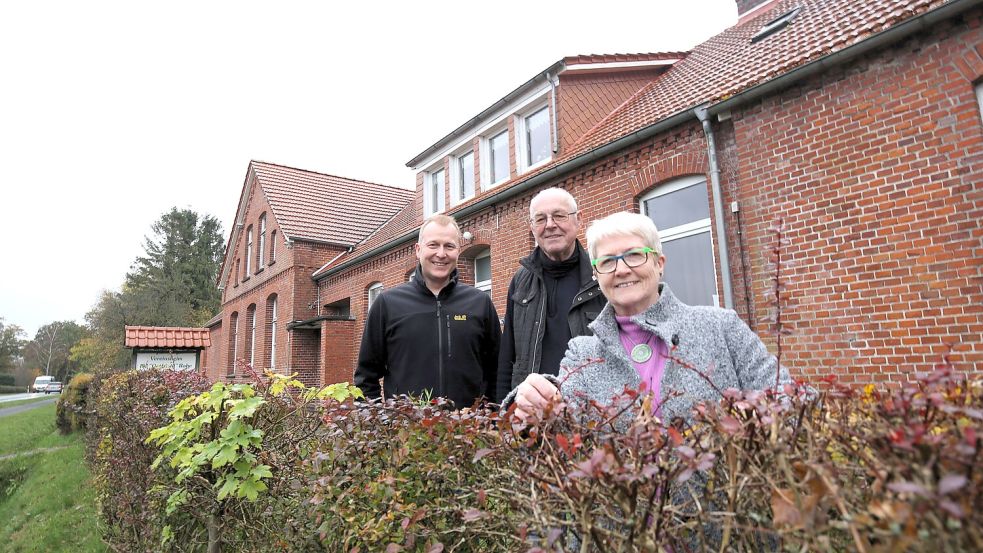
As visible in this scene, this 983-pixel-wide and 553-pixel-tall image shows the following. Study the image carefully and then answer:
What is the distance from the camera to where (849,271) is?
5.37 metres

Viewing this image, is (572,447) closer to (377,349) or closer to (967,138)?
(377,349)

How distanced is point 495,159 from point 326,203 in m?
10.7

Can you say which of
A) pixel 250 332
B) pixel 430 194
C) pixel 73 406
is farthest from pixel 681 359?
pixel 250 332

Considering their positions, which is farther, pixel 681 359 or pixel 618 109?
pixel 618 109

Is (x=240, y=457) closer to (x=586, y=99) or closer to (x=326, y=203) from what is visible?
(x=586, y=99)

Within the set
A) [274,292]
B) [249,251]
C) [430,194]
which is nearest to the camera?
[430,194]

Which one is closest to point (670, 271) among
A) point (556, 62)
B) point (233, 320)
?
point (556, 62)

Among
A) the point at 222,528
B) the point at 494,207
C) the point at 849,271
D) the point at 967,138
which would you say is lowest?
the point at 222,528

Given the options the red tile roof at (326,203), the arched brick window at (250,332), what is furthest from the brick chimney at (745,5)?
the arched brick window at (250,332)

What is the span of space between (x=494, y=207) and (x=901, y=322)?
6800mm

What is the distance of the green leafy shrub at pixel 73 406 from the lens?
16016mm

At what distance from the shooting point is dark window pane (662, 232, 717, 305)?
6.91 metres

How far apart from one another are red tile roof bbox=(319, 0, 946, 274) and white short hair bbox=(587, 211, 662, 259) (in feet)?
16.9

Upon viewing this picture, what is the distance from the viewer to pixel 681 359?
168 cm
